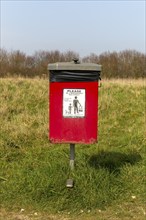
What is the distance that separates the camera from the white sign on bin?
→ 480 centimetres

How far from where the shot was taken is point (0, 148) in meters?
6.56

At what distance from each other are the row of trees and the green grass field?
19325 millimetres

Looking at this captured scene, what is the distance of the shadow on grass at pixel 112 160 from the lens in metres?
5.55

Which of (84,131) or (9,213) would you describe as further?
(84,131)

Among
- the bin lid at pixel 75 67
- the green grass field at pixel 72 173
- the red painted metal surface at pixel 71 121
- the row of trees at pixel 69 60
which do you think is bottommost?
the green grass field at pixel 72 173

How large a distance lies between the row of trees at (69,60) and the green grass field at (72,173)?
1933cm

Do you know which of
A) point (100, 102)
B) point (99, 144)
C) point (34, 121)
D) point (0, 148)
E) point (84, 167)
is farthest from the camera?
point (100, 102)

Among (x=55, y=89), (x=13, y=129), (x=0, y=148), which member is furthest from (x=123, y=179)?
(x=13, y=129)

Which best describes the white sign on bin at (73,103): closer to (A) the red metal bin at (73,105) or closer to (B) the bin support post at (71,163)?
(A) the red metal bin at (73,105)

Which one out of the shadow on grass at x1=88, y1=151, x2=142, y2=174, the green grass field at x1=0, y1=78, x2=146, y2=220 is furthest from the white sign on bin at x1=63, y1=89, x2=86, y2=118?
the shadow on grass at x1=88, y1=151, x2=142, y2=174

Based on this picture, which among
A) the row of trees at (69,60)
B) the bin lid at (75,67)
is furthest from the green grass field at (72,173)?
the row of trees at (69,60)

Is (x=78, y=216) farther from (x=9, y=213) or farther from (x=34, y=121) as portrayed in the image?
(x=34, y=121)

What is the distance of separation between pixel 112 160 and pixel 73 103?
154 cm

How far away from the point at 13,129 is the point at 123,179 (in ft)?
10.4
